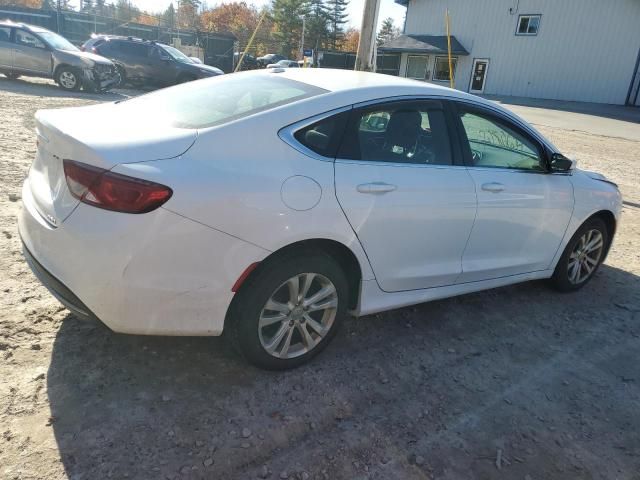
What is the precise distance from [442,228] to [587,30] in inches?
1337

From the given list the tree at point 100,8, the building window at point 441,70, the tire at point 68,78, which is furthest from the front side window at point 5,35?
the tree at point 100,8

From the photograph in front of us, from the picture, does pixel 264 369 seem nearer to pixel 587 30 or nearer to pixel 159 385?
pixel 159 385

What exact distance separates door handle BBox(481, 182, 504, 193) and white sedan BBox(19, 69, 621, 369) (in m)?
0.01

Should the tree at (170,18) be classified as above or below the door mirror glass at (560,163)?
above

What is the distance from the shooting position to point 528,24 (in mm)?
33125

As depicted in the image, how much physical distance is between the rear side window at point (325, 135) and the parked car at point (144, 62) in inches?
635

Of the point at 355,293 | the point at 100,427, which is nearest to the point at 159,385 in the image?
the point at 100,427

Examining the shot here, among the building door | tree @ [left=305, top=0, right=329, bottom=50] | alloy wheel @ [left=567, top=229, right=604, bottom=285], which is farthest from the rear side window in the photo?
tree @ [left=305, top=0, right=329, bottom=50]

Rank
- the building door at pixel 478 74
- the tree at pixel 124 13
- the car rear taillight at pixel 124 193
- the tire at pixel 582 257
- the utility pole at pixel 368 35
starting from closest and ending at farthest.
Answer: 1. the car rear taillight at pixel 124 193
2. the tire at pixel 582 257
3. the utility pole at pixel 368 35
4. the building door at pixel 478 74
5. the tree at pixel 124 13

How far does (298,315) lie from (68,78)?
1519 cm

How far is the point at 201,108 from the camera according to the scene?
9.58 feet

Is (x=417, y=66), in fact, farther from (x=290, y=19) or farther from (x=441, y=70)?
(x=290, y=19)

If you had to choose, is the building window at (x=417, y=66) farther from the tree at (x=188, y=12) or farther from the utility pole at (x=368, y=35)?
the tree at (x=188, y=12)

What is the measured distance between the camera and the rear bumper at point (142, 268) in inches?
89.4
